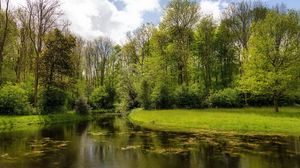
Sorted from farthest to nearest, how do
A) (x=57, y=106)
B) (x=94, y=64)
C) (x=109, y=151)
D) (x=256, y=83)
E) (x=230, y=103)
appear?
(x=94, y=64) < (x=230, y=103) < (x=57, y=106) < (x=256, y=83) < (x=109, y=151)

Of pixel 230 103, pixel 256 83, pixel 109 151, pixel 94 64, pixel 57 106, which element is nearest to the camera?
pixel 109 151

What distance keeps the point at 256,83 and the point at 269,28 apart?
329 inches

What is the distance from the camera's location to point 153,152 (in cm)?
2364

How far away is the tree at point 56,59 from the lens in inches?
2270

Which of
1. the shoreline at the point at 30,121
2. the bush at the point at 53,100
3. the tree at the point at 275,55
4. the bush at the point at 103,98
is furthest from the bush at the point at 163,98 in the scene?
the bush at the point at 103,98

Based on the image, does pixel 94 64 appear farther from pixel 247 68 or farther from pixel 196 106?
pixel 247 68

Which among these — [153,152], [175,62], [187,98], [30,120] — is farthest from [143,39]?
[153,152]

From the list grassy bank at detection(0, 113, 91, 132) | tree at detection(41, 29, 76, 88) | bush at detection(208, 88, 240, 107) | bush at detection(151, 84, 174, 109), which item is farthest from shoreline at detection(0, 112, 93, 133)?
bush at detection(208, 88, 240, 107)

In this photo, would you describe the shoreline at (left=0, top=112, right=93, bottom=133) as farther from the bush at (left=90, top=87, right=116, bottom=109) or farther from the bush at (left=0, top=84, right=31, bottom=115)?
the bush at (left=90, top=87, right=116, bottom=109)

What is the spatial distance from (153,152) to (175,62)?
176 feet

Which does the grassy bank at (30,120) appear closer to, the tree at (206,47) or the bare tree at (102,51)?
the tree at (206,47)

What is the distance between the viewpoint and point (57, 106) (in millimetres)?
57219

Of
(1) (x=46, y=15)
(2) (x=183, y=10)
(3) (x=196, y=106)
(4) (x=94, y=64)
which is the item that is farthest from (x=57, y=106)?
(4) (x=94, y=64)

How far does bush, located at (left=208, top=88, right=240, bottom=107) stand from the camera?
61.8 metres
